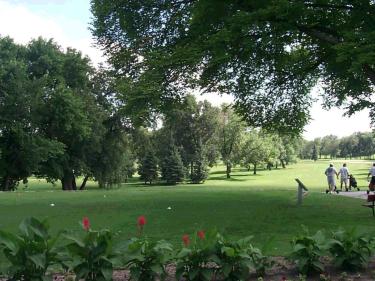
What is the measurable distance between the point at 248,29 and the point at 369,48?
344 centimetres

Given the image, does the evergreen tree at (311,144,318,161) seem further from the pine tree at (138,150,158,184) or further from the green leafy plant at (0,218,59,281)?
the green leafy plant at (0,218,59,281)

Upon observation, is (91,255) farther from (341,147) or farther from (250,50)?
(341,147)

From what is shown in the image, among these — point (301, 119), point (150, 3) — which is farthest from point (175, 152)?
point (150, 3)

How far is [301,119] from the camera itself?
22.3 m

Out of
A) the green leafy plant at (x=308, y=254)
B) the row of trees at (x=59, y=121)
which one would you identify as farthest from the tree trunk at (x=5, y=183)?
the green leafy plant at (x=308, y=254)

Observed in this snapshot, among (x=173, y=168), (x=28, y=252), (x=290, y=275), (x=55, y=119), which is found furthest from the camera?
(x=173, y=168)

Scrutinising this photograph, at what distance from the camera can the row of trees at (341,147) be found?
153875 mm

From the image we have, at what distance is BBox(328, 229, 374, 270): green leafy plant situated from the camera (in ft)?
20.0

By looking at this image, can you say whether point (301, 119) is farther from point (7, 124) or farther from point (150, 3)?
point (7, 124)

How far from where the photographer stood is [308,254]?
234 inches

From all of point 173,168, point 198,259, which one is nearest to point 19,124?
point 173,168

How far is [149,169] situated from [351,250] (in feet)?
212

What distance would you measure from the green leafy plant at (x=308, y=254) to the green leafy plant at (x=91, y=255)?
226 cm

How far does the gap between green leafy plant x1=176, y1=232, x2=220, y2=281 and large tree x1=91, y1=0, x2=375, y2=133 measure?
7.27 meters
